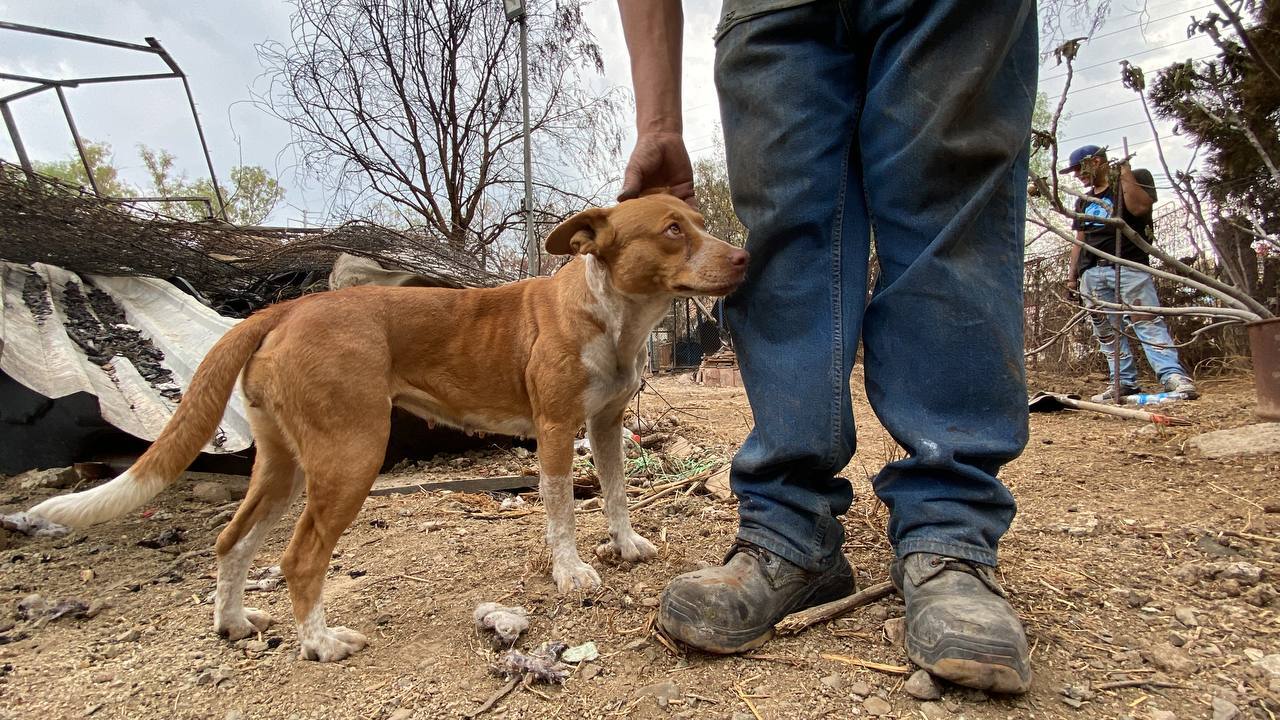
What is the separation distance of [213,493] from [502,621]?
8.38ft

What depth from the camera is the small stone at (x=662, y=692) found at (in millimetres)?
1381

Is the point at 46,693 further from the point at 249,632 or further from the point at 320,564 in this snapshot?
the point at 320,564

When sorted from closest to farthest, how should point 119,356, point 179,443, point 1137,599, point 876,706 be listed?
point 876,706
point 1137,599
point 179,443
point 119,356

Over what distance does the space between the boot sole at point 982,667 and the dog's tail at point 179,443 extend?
1966mm

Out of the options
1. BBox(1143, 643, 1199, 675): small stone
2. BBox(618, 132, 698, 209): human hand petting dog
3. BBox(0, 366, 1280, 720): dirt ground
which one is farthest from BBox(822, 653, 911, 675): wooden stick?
BBox(618, 132, 698, 209): human hand petting dog

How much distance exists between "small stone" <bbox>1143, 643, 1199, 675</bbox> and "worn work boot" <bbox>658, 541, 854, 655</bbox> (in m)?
0.68

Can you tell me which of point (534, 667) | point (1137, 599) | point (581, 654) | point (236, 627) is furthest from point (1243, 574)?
point (236, 627)

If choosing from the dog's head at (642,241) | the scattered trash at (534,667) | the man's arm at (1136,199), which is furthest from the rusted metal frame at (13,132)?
the man's arm at (1136,199)

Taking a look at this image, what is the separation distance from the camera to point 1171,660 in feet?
4.46

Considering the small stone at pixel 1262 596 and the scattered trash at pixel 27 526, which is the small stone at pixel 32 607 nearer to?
the scattered trash at pixel 27 526

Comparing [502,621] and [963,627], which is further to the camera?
[502,621]

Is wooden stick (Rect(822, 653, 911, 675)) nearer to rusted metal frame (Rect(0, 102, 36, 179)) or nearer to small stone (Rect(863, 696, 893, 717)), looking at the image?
small stone (Rect(863, 696, 893, 717))

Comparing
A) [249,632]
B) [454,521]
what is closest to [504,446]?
[454,521]

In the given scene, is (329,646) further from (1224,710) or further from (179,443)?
(1224,710)
